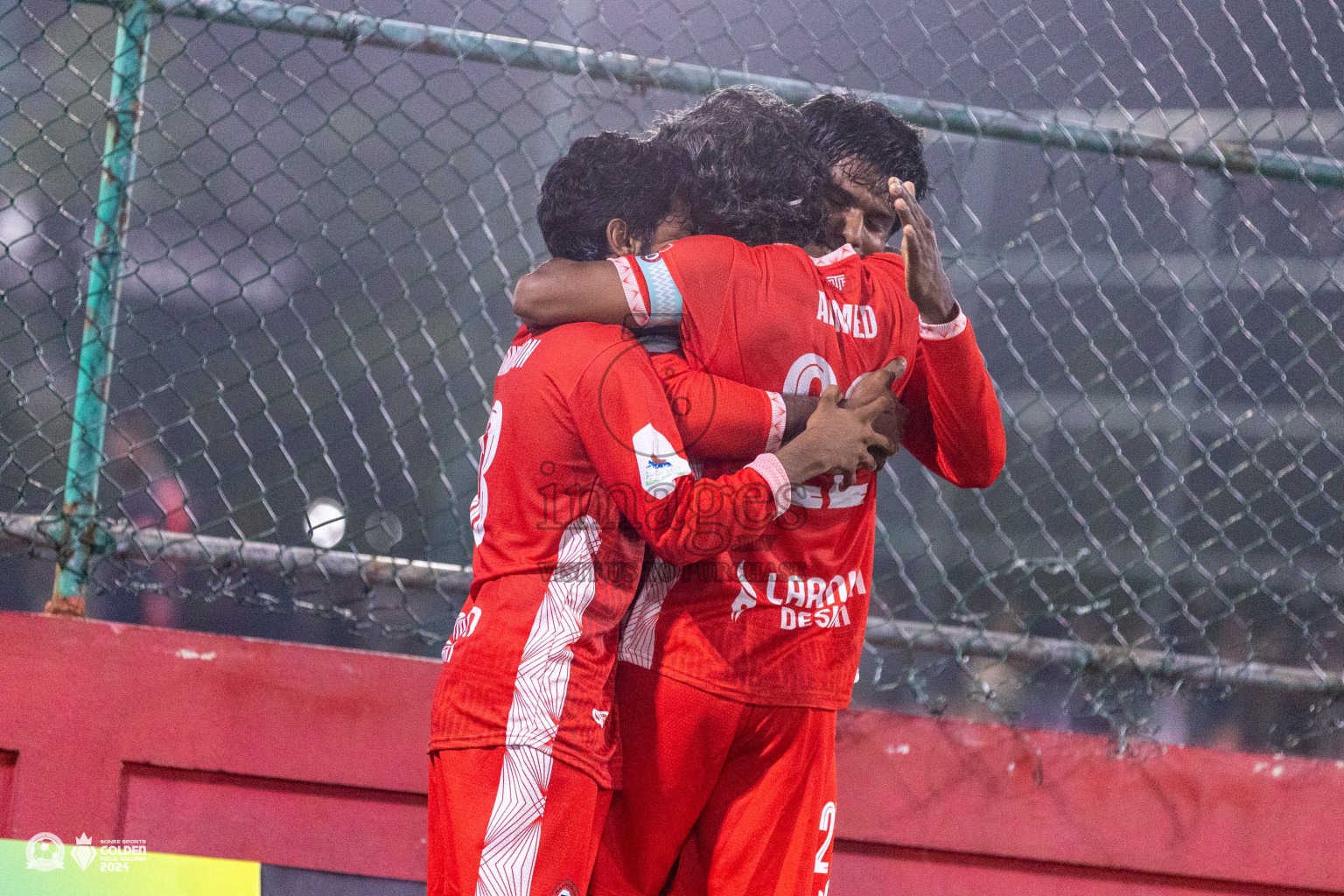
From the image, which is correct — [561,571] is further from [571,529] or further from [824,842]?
[824,842]

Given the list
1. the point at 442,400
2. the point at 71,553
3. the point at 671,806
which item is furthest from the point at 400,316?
the point at 671,806

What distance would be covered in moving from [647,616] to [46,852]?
5.29ft

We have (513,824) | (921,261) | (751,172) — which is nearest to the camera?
(513,824)

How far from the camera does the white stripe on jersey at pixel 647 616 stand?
5.46 ft

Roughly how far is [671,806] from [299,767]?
1100mm

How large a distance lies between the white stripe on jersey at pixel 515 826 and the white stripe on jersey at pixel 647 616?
244mm

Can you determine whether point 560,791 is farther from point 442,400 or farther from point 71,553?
point 442,400

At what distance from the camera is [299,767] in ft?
7.63

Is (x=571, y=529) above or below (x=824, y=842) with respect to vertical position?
above

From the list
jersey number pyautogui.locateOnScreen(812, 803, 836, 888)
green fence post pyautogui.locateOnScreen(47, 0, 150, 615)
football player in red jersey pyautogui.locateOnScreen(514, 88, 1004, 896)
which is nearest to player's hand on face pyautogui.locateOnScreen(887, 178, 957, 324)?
football player in red jersey pyautogui.locateOnScreen(514, 88, 1004, 896)

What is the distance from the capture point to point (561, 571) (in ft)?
5.08

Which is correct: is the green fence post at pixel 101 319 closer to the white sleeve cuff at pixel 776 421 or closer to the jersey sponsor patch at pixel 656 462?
the jersey sponsor patch at pixel 656 462

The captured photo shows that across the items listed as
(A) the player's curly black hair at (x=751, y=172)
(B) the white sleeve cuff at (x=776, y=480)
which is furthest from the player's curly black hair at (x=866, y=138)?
(B) the white sleeve cuff at (x=776, y=480)

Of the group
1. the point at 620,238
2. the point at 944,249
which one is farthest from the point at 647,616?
the point at 944,249
